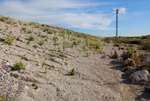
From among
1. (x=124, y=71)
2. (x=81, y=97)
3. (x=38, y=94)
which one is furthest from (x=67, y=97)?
(x=124, y=71)

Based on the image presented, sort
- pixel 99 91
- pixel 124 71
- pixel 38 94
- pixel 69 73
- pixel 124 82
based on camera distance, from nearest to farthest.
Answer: pixel 38 94 → pixel 99 91 → pixel 124 82 → pixel 69 73 → pixel 124 71

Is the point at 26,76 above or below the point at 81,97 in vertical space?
above

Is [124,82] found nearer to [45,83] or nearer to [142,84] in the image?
[142,84]

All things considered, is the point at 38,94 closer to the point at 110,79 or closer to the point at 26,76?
the point at 26,76

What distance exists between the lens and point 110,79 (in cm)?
576

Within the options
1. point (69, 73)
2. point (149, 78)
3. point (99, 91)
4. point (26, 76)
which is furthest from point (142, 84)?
point (26, 76)

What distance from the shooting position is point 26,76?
483 centimetres

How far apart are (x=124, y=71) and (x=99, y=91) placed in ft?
9.04

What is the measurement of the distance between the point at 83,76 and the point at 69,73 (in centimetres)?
69

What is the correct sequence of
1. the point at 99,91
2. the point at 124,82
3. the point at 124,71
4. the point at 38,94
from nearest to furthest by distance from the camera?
the point at 38,94 < the point at 99,91 < the point at 124,82 < the point at 124,71

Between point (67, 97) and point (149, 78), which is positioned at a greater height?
point (149, 78)

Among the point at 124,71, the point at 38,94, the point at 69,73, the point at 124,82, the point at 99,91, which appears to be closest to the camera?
the point at 38,94

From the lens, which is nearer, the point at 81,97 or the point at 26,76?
the point at 81,97

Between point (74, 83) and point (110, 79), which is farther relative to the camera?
point (110, 79)
